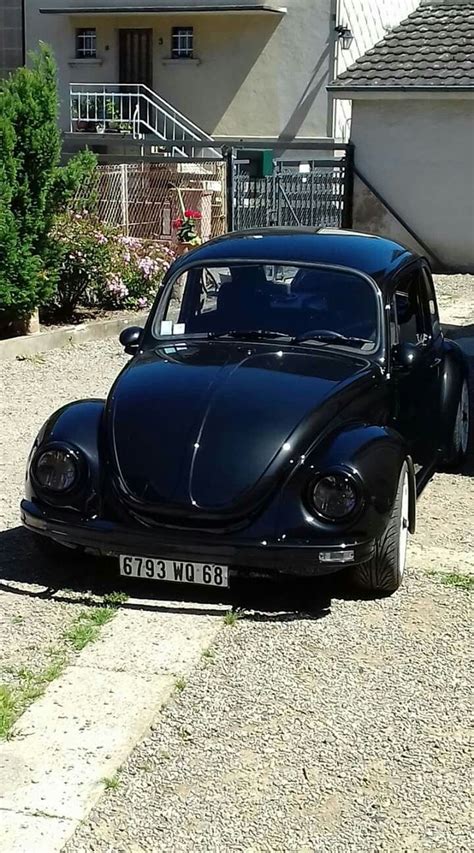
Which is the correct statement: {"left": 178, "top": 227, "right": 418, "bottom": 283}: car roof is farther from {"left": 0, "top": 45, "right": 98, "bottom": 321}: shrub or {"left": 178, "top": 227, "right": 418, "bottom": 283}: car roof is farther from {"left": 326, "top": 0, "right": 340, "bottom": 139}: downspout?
{"left": 326, "top": 0, "right": 340, "bottom": 139}: downspout

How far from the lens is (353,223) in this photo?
20625mm

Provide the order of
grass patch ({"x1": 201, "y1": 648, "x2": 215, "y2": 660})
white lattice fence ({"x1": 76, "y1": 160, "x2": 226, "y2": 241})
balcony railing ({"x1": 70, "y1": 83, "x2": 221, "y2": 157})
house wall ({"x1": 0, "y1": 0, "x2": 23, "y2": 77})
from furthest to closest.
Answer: house wall ({"x1": 0, "y1": 0, "x2": 23, "y2": 77}), balcony railing ({"x1": 70, "y1": 83, "x2": 221, "y2": 157}), white lattice fence ({"x1": 76, "y1": 160, "x2": 226, "y2": 241}), grass patch ({"x1": 201, "y1": 648, "x2": 215, "y2": 660})

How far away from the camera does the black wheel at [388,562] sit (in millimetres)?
5465

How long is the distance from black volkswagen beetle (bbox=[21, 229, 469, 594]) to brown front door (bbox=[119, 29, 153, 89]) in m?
24.6

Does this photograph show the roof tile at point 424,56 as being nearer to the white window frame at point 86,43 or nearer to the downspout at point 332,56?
the downspout at point 332,56

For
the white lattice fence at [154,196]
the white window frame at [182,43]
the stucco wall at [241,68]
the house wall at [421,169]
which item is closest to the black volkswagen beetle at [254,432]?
the white lattice fence at [154,196]

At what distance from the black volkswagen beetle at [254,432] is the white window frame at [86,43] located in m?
25.4

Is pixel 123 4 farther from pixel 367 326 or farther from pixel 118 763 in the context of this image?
pixel 118 763

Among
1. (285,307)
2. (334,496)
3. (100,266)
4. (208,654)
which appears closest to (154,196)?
(100,266)

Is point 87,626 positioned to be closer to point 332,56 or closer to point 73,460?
point 73,460

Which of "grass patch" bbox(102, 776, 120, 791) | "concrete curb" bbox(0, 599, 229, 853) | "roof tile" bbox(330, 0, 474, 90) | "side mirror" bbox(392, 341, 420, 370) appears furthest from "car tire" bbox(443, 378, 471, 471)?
"roof tile" bbox(330, 0, 474, 90)

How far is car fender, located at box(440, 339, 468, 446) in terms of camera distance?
7461 mm

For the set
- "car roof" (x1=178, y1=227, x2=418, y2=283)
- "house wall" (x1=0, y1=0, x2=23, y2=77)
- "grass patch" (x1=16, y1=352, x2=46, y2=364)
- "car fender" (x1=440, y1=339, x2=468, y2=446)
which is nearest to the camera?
"car roof" (x1=178, y1=227, x2=418, y2=283)

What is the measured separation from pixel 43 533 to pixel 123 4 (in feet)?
85.1
